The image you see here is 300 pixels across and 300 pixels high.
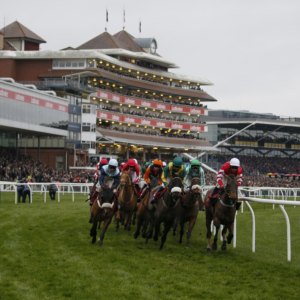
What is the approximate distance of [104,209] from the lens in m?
8.30

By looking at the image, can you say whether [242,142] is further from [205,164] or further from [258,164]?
[205,164]

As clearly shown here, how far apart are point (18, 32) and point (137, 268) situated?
185ft

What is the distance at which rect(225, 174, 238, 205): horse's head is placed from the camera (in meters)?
7.36

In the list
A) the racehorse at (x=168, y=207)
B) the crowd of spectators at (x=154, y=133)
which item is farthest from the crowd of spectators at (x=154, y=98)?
the racehorse at (x=168, y=207)

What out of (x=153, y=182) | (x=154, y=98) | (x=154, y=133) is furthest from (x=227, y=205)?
(x=154, y=98)

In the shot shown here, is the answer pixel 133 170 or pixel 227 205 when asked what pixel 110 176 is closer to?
pixel 133 170

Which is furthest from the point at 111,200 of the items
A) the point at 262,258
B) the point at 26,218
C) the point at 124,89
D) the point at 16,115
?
the point at 124,89

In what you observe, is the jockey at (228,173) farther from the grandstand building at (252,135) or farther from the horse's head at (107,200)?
the grandstand building at (252,135)

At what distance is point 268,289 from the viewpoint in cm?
540

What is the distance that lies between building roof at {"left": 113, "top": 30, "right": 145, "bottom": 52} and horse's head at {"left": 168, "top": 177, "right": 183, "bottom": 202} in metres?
56.8

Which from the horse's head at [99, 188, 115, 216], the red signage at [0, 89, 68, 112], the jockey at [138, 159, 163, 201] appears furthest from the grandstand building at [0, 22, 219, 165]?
the horse's head at [99, 188, 115, 216]

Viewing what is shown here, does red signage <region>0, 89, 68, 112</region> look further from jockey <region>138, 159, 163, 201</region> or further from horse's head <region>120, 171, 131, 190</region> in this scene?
horse's head <region>120, 171, 131, 190</region>

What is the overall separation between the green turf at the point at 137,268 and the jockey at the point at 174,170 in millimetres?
1234

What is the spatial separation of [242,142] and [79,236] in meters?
62.6
